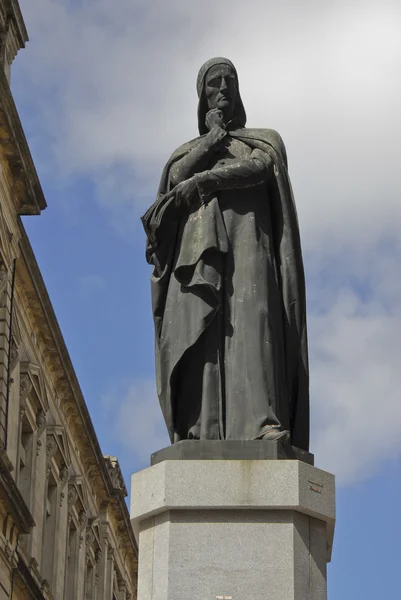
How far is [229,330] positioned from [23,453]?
30503 millimetres

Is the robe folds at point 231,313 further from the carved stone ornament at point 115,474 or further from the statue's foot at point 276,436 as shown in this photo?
the carved stone ornament at point 115,474

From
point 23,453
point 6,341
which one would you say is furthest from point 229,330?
point 23,453

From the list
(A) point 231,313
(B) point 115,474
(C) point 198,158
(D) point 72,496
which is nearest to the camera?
(A) point 231,313

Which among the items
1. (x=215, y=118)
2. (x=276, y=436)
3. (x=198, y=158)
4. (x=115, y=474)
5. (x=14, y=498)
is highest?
(x=115, y=474)

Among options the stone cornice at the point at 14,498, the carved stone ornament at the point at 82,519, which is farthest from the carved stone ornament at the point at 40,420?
the carved stone ornament at the point at 82,519

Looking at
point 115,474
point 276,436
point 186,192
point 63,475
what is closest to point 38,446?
point 63,475

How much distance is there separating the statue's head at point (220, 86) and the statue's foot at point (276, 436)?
7.11 ft

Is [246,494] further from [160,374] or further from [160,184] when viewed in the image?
[160,184]

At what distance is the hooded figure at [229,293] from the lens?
31.1ft

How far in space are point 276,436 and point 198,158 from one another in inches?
73.8

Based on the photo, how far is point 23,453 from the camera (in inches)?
1561

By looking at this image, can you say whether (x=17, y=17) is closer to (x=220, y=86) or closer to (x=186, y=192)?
(x=220, y=86)

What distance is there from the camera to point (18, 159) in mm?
37500

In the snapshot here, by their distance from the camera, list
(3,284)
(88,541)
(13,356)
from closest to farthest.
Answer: (3,284) < (13,356) < (88,541)
